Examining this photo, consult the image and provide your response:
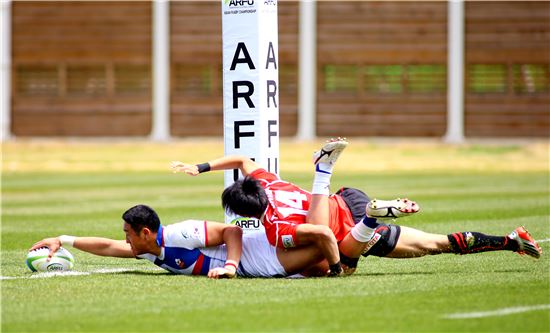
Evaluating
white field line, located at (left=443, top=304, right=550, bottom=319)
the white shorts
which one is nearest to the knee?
the white shorts

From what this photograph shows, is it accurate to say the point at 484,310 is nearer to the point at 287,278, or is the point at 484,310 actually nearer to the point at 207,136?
the point at 287,278

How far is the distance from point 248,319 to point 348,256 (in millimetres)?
2485

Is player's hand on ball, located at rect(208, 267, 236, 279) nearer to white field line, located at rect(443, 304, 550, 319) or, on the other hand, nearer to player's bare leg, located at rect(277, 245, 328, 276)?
player's bare leg, located at rect(277, 245, 328, 276)

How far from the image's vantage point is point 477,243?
35.9 feet

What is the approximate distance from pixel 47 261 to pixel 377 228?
10.9ft

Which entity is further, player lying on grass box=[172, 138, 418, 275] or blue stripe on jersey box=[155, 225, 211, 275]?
blue stripe on jersey box=[155, 225, 211, 275]

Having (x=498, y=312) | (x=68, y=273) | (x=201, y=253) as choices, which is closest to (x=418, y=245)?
(x=201, y=253)

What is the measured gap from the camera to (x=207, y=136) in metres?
41.4

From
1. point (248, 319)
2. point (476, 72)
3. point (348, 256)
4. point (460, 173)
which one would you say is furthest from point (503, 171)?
point (248, 319)

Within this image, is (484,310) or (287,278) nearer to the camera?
(484,310)

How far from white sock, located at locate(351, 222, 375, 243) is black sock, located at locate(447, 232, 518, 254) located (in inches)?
38.2

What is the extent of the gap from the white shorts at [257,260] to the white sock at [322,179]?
694 mm

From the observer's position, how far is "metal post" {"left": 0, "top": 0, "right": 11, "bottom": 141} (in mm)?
42531

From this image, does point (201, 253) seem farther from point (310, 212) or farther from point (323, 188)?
point (323, 188)
